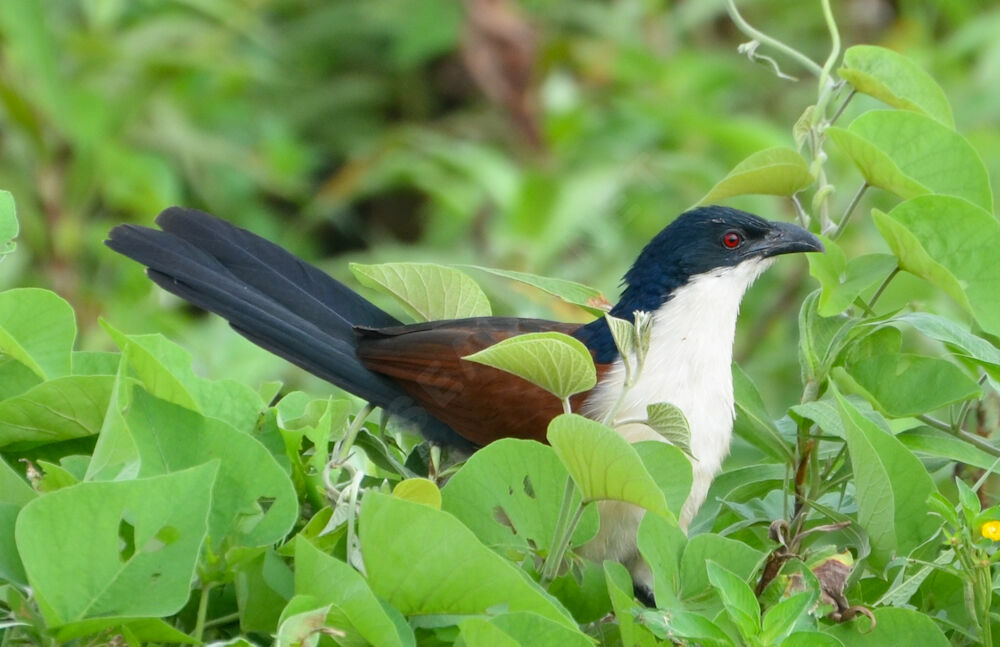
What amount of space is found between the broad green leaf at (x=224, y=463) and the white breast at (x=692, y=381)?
0.71 metres

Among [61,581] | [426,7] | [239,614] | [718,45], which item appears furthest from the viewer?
[718,45]

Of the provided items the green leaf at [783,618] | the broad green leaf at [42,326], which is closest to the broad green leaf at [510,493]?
the green leaf at [783,618]

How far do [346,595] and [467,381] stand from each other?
1.16 metres

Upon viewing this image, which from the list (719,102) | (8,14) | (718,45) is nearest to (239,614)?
(8,14)

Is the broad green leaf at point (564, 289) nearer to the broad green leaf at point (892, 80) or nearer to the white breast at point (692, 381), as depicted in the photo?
the white breast at point (692, 381)

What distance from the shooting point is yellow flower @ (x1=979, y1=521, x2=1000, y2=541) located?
3.95 feet

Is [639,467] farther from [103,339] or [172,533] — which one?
[103,339]

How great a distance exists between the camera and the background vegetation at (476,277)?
112cm

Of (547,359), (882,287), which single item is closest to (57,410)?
(547,359)

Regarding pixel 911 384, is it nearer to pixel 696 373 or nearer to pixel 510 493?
pixel 510 493

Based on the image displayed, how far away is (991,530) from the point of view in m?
1.21

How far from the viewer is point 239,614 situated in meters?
1.19

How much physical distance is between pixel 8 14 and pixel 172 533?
3.79m

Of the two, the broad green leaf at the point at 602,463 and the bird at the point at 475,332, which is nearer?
the broad green leaf at the point at 602,463
